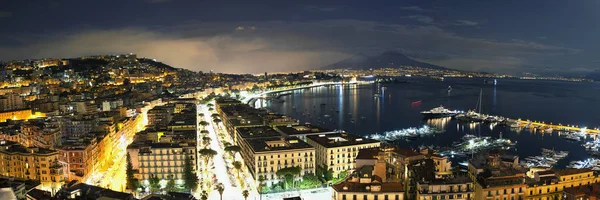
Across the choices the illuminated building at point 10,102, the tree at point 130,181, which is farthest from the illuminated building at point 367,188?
the illuminated building at point 10,102

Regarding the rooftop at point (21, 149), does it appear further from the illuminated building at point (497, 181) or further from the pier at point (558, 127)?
the pier at point (558, 127)

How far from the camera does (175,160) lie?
1920 cm

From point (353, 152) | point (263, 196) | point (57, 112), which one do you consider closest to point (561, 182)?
point (353, 152)

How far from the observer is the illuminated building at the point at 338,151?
20.0 metres

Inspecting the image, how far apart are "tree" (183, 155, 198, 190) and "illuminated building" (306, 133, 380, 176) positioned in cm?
591

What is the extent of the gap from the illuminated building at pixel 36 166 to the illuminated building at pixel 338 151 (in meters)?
11.9

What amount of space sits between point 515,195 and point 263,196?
9.31m

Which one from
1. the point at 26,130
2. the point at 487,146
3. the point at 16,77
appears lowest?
the point at 487,146

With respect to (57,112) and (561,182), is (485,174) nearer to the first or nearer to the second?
(561,182)

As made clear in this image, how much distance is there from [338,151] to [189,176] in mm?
6879

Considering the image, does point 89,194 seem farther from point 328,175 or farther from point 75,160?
point 328,175

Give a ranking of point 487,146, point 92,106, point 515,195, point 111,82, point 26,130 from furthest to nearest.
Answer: point 111,82
point 92,106
point 487,146
point 26,130
point 515,195

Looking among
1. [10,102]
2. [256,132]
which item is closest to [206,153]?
[256,132]

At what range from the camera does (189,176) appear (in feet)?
58.4
